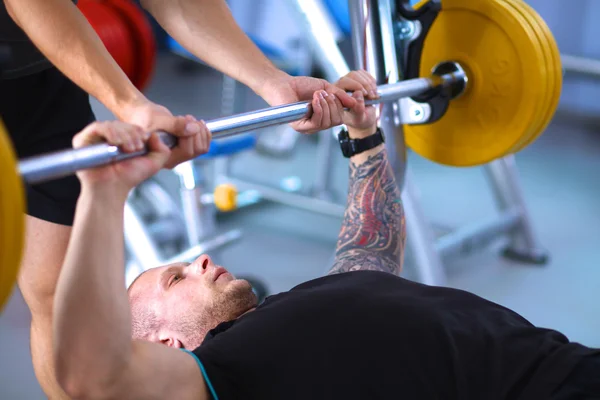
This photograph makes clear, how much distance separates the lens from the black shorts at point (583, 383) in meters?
1.16

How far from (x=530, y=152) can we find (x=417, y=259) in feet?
8.09

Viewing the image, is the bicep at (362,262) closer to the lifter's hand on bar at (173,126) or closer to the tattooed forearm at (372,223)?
the tattooed forearm at (372,223)

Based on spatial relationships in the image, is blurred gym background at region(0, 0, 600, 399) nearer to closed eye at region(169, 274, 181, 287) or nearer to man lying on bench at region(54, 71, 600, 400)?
closed eye at region(169, 274, 181, 287)

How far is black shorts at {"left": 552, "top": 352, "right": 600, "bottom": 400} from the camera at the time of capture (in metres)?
1.16

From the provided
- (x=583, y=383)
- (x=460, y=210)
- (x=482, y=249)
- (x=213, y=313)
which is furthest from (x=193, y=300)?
(x=460, y=210)

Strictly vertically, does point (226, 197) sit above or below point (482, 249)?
above

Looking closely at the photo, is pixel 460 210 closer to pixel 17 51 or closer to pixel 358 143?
pixel 358 143

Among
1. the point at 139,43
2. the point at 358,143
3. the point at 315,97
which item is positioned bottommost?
the point at 358,143

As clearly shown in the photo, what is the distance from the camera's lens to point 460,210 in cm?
362

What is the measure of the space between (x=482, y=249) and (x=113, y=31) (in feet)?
6.08

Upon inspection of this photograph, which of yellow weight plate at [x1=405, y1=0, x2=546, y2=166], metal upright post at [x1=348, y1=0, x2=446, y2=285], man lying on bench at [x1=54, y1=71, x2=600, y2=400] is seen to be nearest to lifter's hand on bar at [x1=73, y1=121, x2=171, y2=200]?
man lying on bench at [x1=54, y1=71, x2=600, y2=400]

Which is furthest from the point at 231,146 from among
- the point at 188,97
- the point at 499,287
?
the point at 188,97

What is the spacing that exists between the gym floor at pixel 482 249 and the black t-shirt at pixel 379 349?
3.82ft

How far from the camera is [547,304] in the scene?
8.64 ft
